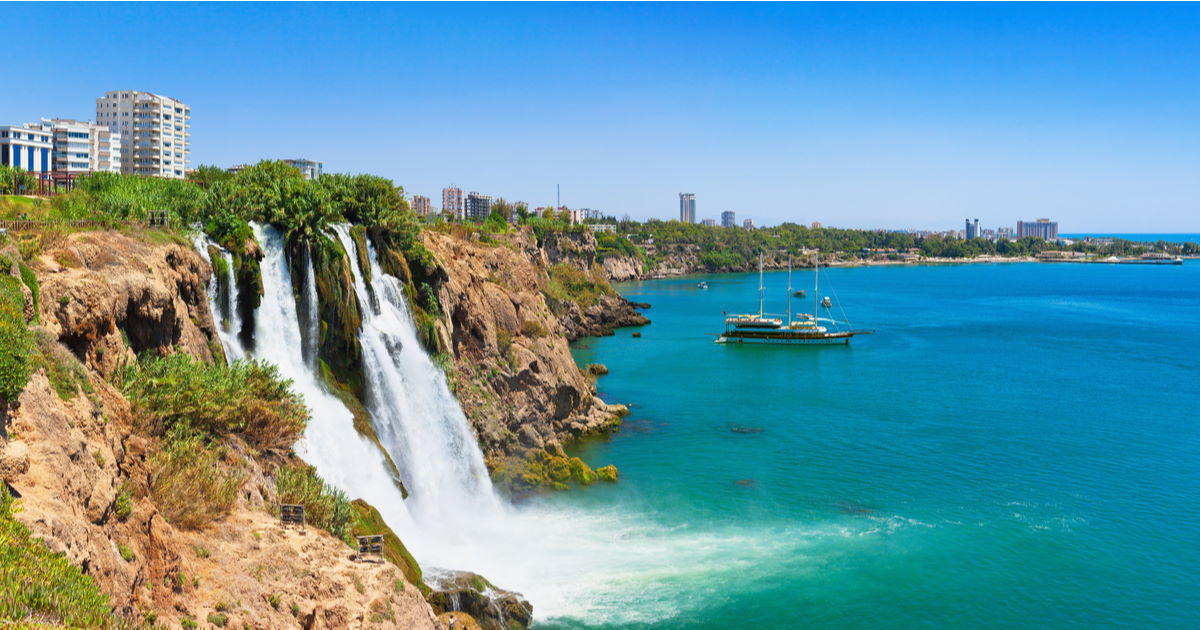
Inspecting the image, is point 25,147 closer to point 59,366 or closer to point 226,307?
point 226,307

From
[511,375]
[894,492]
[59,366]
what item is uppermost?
[59,366]

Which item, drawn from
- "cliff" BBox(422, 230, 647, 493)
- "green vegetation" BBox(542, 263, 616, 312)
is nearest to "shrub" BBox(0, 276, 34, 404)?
"cliff" BBox(422, 230, 647, 493)

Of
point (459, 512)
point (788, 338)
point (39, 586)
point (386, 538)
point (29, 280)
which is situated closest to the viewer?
point (39, 586)

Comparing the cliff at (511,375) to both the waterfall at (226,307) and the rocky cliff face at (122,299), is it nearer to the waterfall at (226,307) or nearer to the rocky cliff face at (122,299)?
the waterfall at (226,307)

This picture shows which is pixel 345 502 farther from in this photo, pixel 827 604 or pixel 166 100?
pixel 166 100

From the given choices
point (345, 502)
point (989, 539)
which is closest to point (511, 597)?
point (345, 502)

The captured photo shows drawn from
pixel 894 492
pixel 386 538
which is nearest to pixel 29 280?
pixel 386 538

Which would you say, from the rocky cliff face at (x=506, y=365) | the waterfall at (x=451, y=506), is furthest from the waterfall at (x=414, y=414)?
the rocky cliff face at (x=506, y=365)
